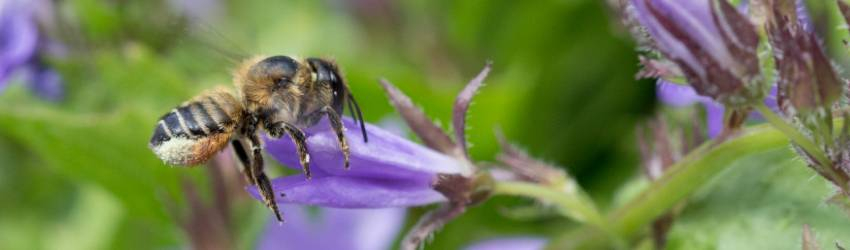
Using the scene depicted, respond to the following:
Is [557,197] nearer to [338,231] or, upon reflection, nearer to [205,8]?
[338,231]

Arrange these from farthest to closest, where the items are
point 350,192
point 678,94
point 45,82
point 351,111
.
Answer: point 45,82 < point 678,94 < point 351,111 < point 350,192

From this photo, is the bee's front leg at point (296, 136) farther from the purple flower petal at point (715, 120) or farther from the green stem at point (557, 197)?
the purple flower petal at point (715, 120)

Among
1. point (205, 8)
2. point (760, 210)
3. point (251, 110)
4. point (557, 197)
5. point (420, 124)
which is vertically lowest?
point (760, 210)

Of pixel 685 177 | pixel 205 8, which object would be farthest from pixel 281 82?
pixel 205 8

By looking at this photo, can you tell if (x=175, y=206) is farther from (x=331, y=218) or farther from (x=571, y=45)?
(x=571, y=45)

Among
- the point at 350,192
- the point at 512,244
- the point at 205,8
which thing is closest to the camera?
the point at 350,192

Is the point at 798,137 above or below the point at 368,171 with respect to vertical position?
below

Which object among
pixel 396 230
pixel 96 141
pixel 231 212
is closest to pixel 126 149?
pixel 96 141

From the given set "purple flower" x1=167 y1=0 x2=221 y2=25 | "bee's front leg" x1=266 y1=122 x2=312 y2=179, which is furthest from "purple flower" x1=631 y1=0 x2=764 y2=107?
"purple flower" x1=167 y1=0 x2=221 y2=25
